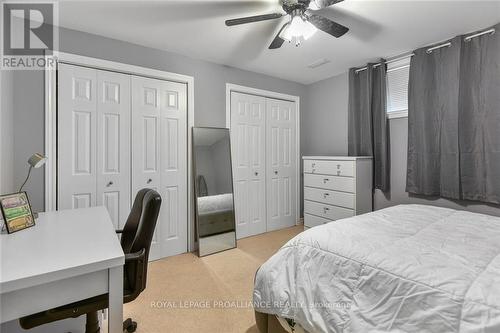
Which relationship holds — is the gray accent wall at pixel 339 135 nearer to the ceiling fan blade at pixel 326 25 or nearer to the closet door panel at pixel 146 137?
the ceiling fan blade at pixel 326 25

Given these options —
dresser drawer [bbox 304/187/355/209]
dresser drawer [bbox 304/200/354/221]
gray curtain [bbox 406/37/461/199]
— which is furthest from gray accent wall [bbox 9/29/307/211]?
gray curtain [bbox 406/37/461/199]

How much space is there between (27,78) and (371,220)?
312 centimetres

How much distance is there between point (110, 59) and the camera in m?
2.51

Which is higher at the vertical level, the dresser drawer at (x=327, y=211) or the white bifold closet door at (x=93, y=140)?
the white bifold closet door at (x=93, y=140)

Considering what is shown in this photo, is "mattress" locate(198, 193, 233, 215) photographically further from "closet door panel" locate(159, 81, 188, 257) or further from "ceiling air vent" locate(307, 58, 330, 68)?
"ceiling air vent" locate(307, 58, 330, 68)

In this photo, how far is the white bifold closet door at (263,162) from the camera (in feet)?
11.3

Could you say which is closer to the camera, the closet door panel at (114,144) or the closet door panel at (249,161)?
the closet door panel at (114,144)

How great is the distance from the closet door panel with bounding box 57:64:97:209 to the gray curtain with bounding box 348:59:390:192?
3.17 metres

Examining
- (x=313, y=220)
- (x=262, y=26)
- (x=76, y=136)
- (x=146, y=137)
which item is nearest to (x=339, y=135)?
(x=313, y=220)

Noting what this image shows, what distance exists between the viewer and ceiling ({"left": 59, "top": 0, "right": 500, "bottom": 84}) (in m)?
1.99

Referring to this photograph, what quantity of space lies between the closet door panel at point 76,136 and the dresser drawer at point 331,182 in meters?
2.68

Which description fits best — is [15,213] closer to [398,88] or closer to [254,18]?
[254,18]

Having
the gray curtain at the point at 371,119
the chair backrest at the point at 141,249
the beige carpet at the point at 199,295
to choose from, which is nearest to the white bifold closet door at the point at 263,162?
the beige carpet at the point at 199,295

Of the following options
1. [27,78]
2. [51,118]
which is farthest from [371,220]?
[27,78]
